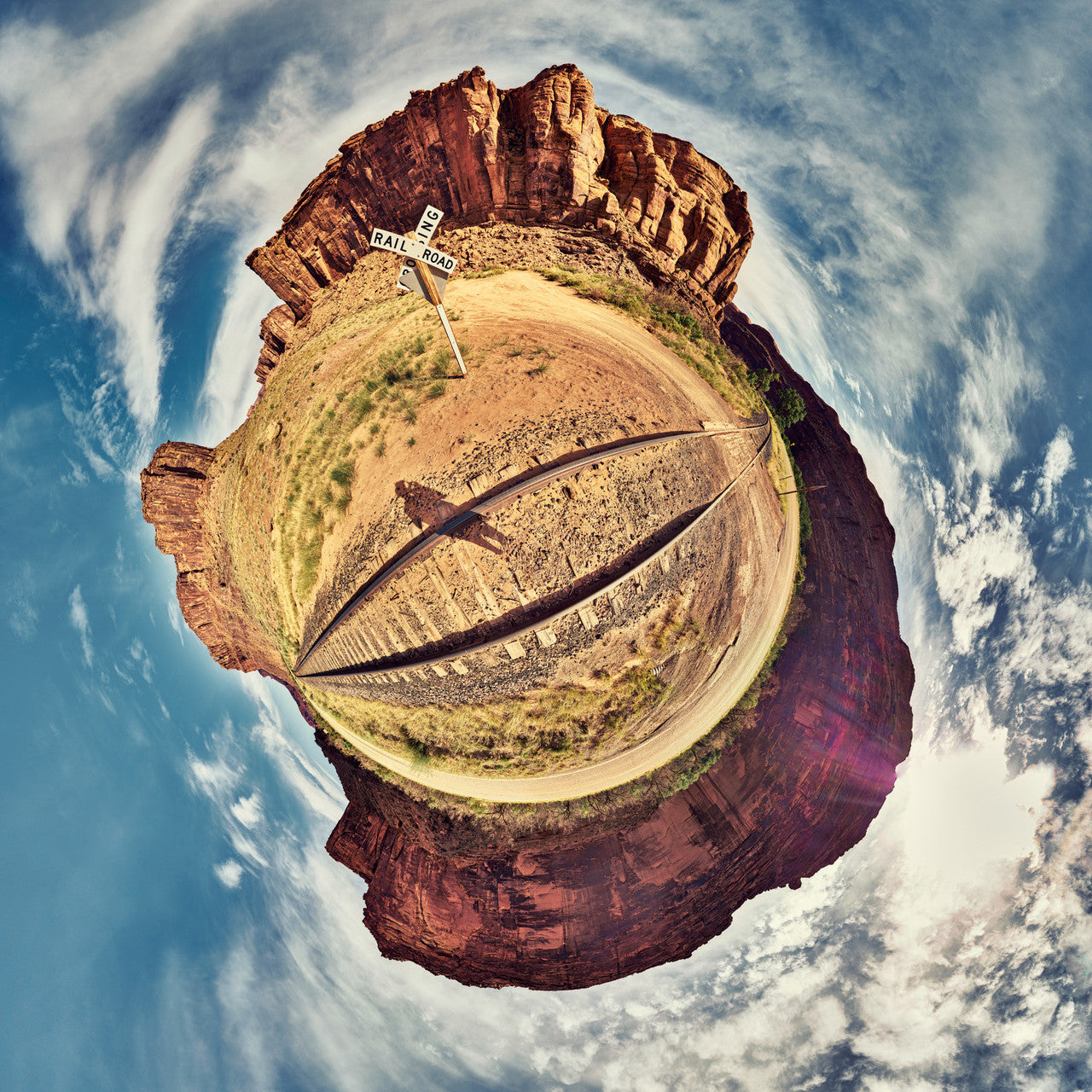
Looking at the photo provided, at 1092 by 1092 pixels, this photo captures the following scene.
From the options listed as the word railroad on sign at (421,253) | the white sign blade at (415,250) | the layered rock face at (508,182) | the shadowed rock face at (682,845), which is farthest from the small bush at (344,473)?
the shadowed rock face at (682,845)

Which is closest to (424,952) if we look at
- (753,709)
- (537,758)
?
(537,758)

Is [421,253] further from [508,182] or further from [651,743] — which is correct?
[651,743]

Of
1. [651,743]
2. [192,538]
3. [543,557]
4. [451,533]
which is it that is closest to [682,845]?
[651,743]

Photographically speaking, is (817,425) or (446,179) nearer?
(446,179)

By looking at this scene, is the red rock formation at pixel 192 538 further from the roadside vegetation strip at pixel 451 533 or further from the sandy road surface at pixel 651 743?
the roadside vegetation strip at pixel 451 533

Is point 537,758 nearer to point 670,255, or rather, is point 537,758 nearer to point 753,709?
point 753,709

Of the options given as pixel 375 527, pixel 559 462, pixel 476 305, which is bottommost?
pixel 375 527

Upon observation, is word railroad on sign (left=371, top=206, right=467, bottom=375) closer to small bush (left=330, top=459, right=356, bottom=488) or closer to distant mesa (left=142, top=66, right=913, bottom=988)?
distant mesa (left=142, top=66, right=913, bottom=988)
